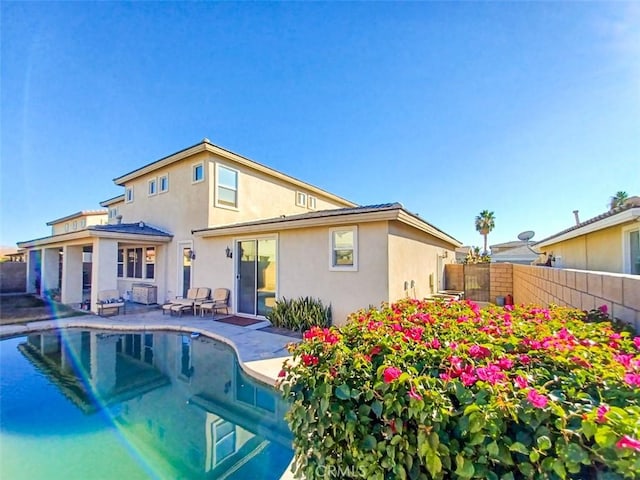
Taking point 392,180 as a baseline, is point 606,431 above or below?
below

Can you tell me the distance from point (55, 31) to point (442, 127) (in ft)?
46.2

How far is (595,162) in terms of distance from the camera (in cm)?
1233

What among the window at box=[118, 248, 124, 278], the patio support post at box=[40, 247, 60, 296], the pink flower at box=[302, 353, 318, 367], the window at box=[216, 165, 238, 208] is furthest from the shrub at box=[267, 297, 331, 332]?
the patio support post at box=[40, 247, 60, 296]

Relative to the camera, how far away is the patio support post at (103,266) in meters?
12.6

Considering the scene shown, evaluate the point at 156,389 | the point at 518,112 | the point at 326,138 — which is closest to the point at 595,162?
the point at 518,112

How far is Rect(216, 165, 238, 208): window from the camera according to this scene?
13.8 metres

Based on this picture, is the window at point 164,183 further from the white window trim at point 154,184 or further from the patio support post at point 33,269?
the patio support post at point 33,269

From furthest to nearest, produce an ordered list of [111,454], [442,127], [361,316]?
1. [442,127]
2. [111,454]
3. [361,316]

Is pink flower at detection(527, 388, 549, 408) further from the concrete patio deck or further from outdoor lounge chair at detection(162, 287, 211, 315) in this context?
outdoor lounge chair at detection(162, 287, 211, 315)

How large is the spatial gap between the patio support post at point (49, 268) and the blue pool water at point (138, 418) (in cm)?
1230

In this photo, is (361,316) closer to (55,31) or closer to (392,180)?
(55,31)

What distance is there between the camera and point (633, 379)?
1569mm

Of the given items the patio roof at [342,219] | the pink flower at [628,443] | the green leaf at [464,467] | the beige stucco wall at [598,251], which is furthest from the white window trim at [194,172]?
the beige stucco wall at [598,251]

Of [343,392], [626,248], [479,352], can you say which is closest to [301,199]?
[626,248]
